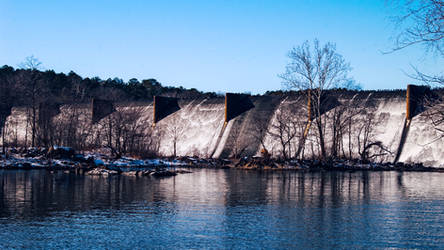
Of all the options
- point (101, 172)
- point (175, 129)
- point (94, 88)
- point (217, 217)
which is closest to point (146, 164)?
point (101, 172)

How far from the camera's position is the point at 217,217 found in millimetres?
14445

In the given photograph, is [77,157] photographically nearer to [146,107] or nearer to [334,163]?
[334,163]

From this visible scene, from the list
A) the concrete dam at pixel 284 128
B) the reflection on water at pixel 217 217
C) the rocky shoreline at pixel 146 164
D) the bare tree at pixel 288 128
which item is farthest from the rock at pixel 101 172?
the bare tree at pixel 288 128

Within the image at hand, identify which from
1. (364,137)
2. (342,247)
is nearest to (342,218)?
(342,247)

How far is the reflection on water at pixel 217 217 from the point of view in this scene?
11352mm

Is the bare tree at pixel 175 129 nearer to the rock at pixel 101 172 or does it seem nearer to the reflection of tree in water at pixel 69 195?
the rock at pixel 101 172

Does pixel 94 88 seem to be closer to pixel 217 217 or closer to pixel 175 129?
pixel 175 129

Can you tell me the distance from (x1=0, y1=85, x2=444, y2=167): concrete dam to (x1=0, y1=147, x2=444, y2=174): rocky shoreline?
2.67 metres

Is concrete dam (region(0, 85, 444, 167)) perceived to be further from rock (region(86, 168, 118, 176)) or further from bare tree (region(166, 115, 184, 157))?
rock (region(86, 168, 118, 176))

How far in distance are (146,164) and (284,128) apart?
602 inches

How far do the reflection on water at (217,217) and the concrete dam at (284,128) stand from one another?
22599 millimetres

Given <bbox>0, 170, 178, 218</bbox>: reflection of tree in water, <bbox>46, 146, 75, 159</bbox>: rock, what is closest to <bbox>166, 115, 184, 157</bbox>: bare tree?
<bbox>46, 146, 75, 159</bbox>: rock

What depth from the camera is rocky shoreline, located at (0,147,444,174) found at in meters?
35.4

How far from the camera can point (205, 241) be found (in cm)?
1128
